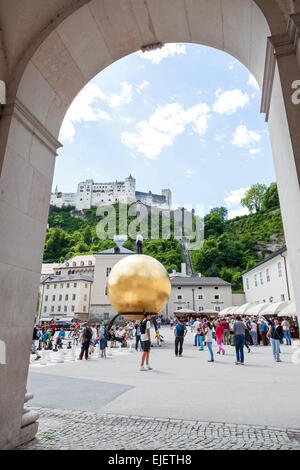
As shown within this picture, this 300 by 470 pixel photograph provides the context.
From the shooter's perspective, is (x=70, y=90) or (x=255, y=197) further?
(x=255, y=197)

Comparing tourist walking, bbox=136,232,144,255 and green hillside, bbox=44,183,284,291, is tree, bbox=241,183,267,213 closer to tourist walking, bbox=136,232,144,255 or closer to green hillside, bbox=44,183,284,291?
green hillside, bbox=44,183,284,291

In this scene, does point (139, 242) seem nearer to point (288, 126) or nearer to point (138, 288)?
point (138, 288)

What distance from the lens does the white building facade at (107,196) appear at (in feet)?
461

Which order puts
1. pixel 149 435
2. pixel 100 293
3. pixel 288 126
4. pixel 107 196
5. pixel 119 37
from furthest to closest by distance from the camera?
pixel 107 196, pixel 100 293, pixel 119 37, pixel 149 435, pixel 288 126

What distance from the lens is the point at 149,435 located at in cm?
400

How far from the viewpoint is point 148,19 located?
14.1 feet

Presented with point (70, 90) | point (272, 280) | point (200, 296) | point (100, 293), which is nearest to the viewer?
point (70, 90)

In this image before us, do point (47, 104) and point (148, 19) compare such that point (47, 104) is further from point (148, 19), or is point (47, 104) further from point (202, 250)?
point (202, 250)

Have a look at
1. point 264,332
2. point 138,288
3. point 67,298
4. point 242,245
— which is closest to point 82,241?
point 67,298

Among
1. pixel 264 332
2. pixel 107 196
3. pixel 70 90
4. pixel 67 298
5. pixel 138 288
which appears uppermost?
pixel 107 196

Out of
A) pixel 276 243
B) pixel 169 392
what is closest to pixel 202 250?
pixel 276 243

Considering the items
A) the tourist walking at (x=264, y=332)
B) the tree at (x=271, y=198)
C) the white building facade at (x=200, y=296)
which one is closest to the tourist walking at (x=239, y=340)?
the tourist walking at (x=264, y=332)

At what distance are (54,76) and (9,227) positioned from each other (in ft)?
8.16

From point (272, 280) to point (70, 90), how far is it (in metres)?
36.5
